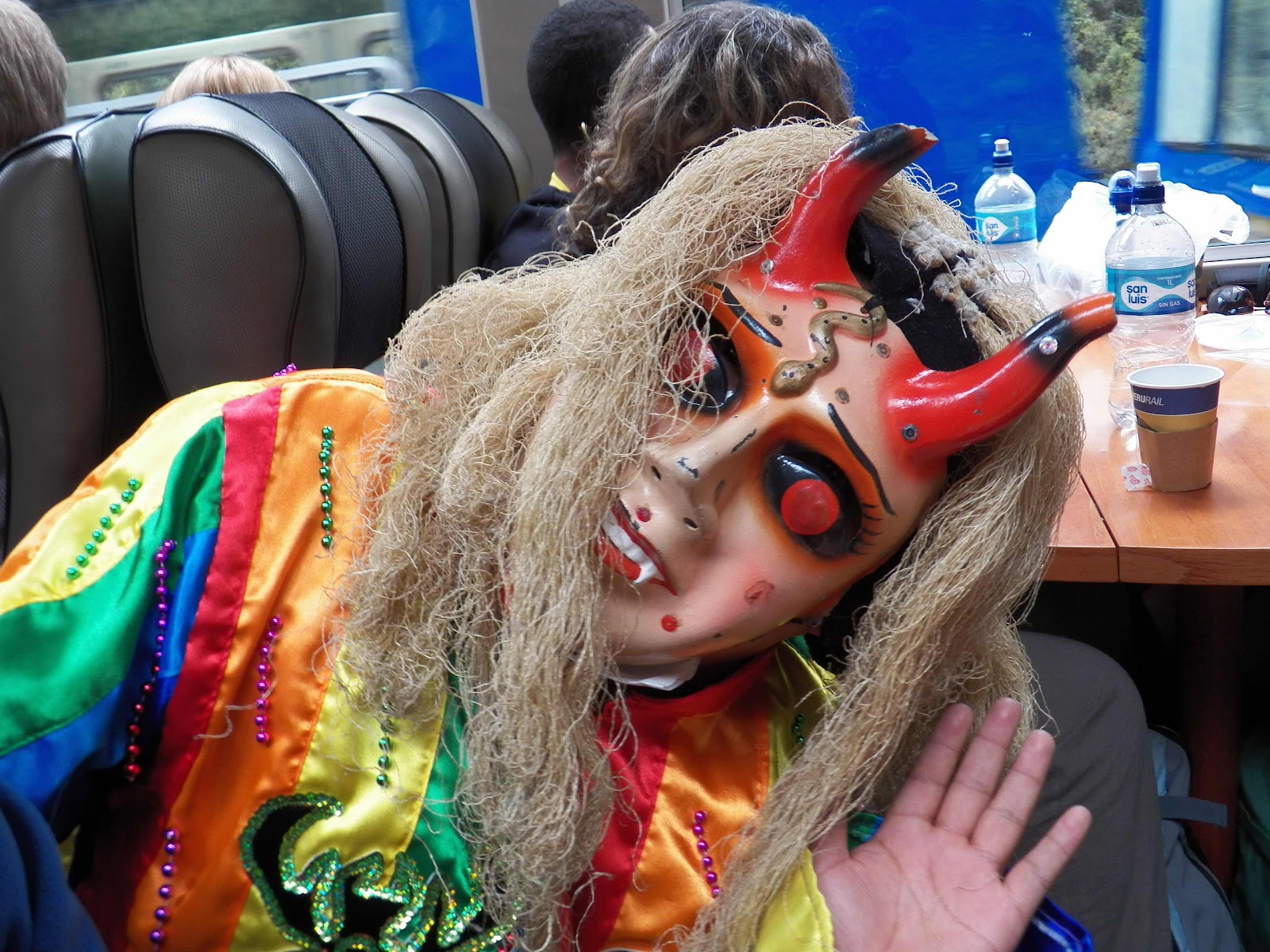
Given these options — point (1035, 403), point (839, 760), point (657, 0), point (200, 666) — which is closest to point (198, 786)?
point (200, 666)

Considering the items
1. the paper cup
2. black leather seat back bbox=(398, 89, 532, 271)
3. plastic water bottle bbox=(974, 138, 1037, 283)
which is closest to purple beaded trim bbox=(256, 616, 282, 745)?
the paper cup

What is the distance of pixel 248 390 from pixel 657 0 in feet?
7.70

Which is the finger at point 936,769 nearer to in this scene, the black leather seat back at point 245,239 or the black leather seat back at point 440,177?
the black leather seat back at point 245,239

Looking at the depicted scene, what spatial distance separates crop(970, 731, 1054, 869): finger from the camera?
2.53 feet

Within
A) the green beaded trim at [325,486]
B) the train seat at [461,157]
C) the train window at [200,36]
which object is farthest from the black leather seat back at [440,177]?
the green beaded trim at [325,486]

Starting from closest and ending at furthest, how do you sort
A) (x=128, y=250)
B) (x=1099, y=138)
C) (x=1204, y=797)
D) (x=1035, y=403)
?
1. (x=1035, y=403)
2. (x=128, y=250)
3. (x=1204, y=797)
4. (x=1099, y=138)

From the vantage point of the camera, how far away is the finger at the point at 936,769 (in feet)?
2.58

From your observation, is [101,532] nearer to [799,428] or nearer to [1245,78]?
[799,428]

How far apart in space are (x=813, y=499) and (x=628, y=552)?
0.39 feet

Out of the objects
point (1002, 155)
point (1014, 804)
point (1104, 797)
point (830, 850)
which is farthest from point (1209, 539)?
point (1002, 155)

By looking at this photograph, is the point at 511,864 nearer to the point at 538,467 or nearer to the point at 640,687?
the point at 640,687

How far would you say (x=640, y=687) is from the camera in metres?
0.79

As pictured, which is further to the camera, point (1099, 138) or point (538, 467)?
point (1099, 138)

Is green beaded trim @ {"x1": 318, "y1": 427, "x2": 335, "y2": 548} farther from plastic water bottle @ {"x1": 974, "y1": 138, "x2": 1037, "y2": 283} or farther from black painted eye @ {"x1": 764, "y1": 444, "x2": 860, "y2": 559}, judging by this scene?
plastic water bottle @ {"x1": 974, "y1": 138, "x2": 1037, "y2": 283}
